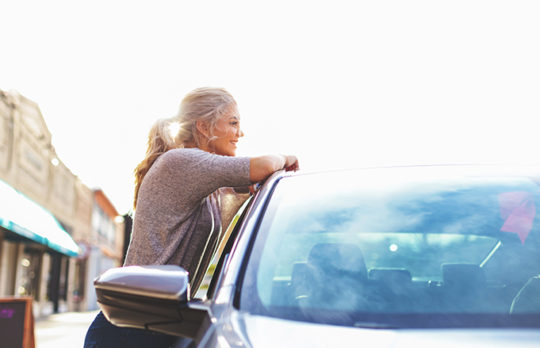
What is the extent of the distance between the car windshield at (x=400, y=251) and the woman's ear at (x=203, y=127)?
758mm

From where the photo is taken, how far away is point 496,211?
1.77m

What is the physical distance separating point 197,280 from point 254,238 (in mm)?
651

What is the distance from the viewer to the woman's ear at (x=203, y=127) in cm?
265

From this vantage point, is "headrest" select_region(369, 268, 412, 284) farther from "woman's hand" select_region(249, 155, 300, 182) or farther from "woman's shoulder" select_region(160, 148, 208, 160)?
"woman's shoulder" select_region(160, 148, 208, 160)

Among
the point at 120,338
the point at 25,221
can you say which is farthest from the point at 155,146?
the point at 25,221

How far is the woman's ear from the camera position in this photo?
2.65 m

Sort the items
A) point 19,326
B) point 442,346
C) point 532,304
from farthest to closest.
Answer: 1. point 19,326
2. point 532,304
3. point 442,346

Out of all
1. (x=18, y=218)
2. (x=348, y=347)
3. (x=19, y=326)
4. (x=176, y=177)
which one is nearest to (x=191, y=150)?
(x=176, y=177)

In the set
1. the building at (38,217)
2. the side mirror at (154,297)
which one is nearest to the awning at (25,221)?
the building at (38,217)

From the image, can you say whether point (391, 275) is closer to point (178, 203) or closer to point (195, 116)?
point (178, 203)

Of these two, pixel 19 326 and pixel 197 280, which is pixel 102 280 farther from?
pixel 19 326

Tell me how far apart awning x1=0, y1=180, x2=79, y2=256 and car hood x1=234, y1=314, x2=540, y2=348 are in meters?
13.2

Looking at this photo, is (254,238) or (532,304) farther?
(254,238)

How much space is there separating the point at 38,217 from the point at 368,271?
62.7ft
